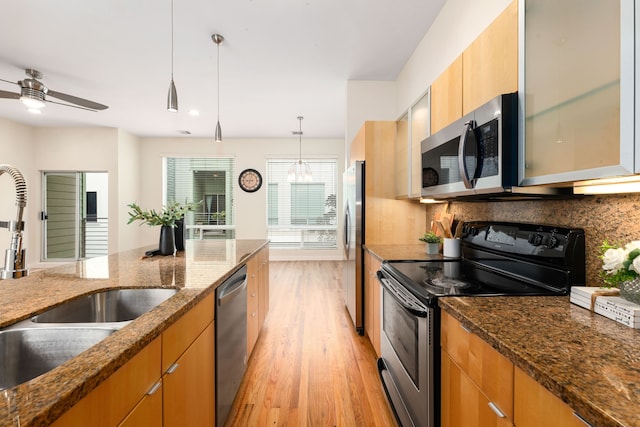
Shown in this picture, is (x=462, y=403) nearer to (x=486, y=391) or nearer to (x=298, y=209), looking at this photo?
(x=486, y=391)

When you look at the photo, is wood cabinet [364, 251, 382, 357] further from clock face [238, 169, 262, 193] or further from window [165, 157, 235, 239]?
window [165, 157, 235, 239]

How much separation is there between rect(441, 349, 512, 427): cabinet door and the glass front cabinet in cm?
71

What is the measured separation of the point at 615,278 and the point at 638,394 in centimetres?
50

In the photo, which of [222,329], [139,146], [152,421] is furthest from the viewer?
A: [139,146]

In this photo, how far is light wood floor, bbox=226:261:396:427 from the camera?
178cm

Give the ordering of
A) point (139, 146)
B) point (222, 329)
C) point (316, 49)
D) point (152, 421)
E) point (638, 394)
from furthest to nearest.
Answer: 1. point (139, 146)
2. point (316, 49)
3. point (222, 329)
4. point (152, 421)
5. point (638, 394)

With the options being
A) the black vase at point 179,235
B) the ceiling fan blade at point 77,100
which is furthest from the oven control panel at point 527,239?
the ceiling fan blade at point 77,100

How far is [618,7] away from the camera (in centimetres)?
79

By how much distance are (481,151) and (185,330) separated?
1424 millimetres

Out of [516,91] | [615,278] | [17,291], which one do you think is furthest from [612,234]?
[17,291]

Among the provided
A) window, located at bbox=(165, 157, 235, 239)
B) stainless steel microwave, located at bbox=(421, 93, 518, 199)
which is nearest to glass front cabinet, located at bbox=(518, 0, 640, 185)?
stainless steel microwave, located at bbox=(421, 93, 518, 199)

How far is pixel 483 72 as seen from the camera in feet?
4.60


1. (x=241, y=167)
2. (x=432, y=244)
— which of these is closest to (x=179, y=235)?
(x=432, y=244)

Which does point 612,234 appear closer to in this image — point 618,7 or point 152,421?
point 618,7
